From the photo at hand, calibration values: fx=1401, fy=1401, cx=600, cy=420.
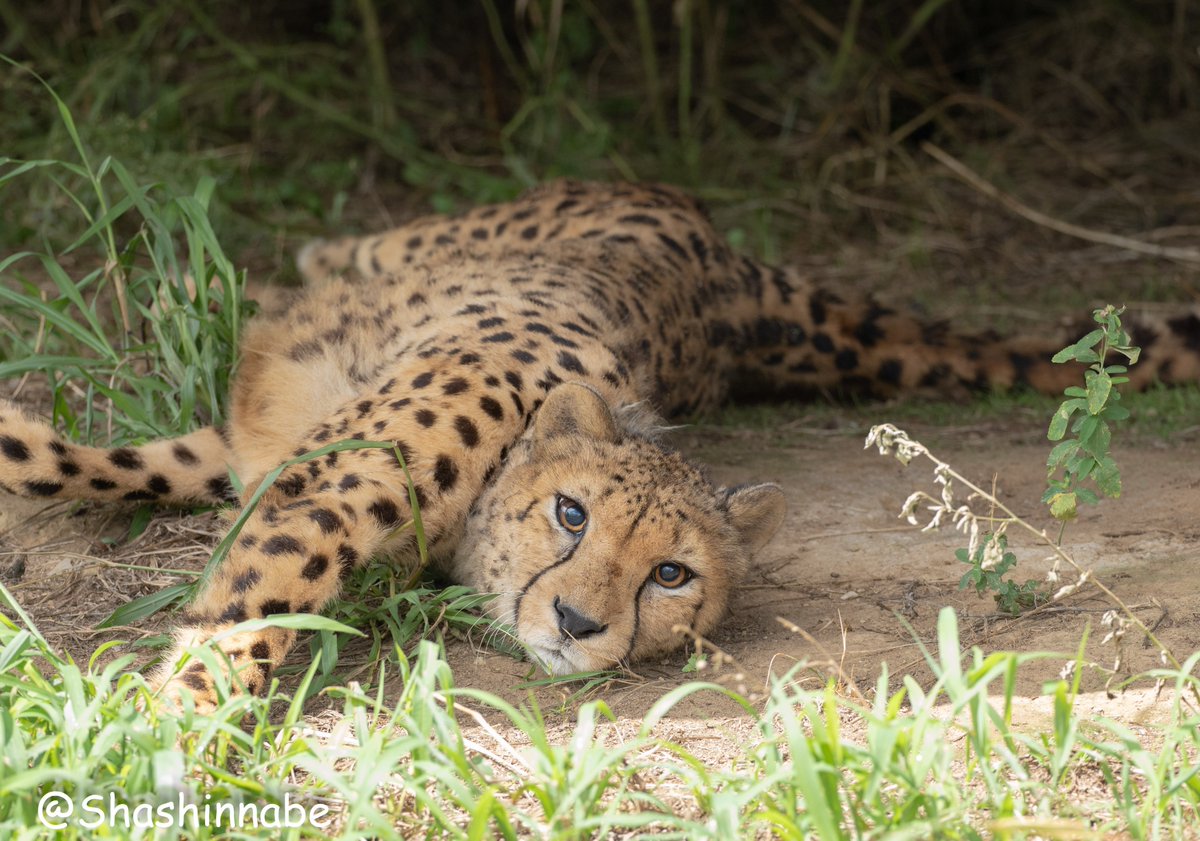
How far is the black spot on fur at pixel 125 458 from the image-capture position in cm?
395

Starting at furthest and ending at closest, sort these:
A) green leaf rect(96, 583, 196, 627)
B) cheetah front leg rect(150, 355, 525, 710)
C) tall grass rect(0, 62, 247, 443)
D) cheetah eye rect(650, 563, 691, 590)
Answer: tall grass rect(0, 62, 247, 443) < green leaf rect(96, 583, 196, 627) < cheetah eye rect(650, 563, 691, 590) < cheetah front leg rect(150, 355, 525, 710)

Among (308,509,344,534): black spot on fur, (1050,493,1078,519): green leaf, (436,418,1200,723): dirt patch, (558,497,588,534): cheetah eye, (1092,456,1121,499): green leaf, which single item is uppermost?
(1092,456,1121,499): green leaf

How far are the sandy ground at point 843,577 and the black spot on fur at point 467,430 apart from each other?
49cm

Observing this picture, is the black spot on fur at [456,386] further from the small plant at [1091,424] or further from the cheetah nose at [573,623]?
the small plant at [1091,424]

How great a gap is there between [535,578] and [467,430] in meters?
0.46

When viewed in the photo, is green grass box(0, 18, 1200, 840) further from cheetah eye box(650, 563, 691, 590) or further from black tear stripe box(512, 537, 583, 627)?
cheetah eye box(650, 563, 691, 590)

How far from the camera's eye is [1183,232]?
7.09m

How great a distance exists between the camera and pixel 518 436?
12.0 feet

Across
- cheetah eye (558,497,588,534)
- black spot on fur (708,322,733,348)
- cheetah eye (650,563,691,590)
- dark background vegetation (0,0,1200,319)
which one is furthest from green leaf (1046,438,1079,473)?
dark background vegetation (0,0,1200,319)

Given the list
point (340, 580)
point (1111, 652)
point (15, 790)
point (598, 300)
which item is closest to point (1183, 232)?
point (598, 300)

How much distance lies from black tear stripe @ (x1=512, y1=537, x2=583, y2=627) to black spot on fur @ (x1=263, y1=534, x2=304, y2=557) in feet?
1.71

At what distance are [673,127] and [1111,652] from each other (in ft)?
20.3

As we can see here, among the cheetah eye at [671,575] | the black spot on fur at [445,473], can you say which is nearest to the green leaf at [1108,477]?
the cheetah eye at [671,575]

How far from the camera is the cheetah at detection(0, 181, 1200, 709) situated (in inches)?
126
